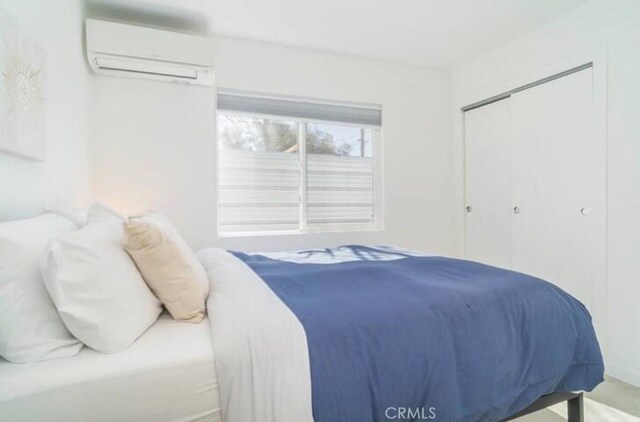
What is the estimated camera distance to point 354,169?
136 inches

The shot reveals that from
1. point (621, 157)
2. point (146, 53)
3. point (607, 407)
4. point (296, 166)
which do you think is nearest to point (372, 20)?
point (296, 166)

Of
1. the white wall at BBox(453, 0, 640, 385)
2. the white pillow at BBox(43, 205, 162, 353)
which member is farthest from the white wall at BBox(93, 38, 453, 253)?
the white pillow at BBox(43, 205, 162, 353)

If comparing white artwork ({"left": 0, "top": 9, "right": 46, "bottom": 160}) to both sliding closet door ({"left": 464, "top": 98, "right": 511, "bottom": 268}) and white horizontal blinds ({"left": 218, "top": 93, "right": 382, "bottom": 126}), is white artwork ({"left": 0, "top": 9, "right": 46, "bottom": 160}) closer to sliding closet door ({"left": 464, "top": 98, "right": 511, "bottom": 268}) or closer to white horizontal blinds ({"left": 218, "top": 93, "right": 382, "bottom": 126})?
white horizontal blinds ({"left": 218, "top": 93, "right": 382, "bottom": 126})

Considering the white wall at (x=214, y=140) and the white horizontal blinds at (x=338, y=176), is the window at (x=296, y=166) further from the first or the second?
the white wall at (x=214, y=140)

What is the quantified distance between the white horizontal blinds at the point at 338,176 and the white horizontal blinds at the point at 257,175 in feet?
0.52

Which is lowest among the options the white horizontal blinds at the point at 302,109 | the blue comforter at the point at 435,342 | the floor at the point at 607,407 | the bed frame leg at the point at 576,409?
the floor at the point at 607,407

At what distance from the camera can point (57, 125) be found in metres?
1.83

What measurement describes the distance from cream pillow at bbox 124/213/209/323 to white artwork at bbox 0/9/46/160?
62cm

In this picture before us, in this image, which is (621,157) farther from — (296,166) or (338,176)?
(296,166)

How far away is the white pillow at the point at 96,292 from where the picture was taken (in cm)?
94

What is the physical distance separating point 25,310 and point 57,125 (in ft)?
4.38

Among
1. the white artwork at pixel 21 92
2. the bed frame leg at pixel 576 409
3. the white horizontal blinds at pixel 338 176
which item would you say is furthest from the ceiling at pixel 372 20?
the bed frame leg at pixel 576 409

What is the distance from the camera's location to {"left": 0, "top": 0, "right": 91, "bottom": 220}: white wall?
137 centimetres

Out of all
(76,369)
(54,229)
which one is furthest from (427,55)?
(76,369)
